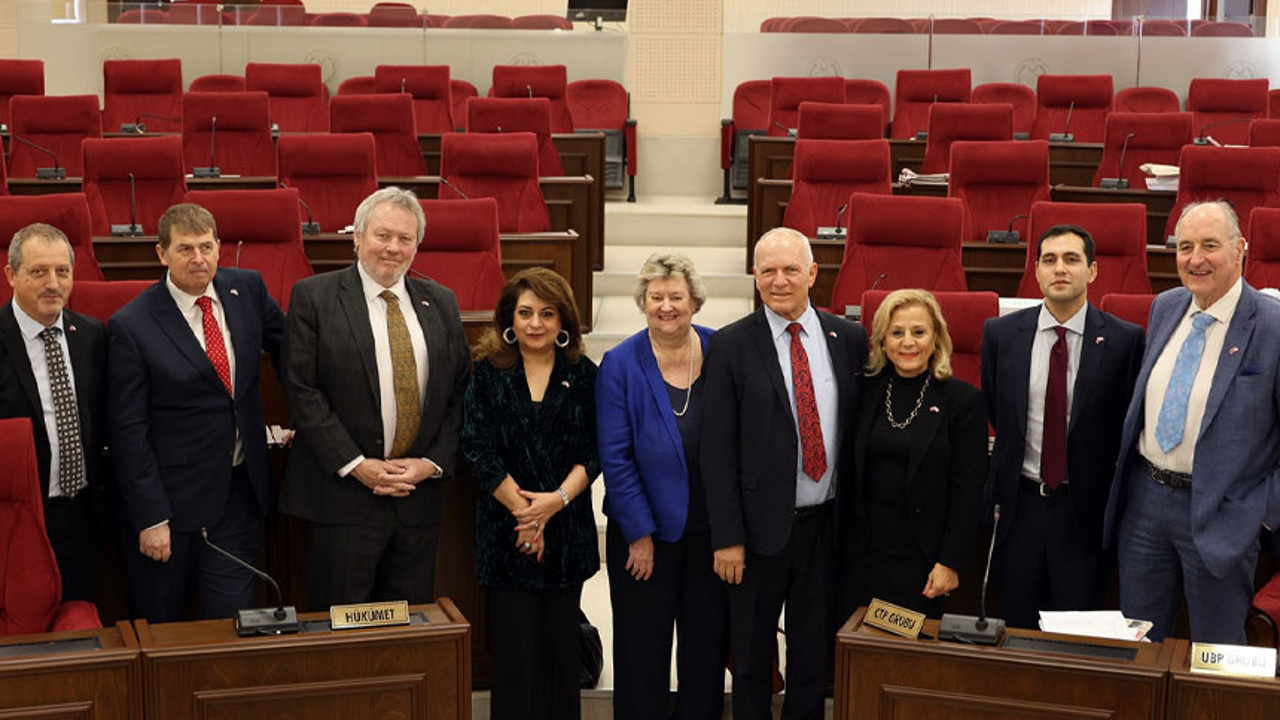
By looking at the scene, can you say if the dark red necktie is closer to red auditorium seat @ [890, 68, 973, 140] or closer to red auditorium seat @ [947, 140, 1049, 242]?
red auditorium seat @ [947, 140, 1049, 242]

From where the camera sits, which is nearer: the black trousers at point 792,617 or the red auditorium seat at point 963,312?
the black trousers at point 792,617

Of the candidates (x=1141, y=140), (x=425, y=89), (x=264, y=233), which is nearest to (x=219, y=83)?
(x=425, y=89)

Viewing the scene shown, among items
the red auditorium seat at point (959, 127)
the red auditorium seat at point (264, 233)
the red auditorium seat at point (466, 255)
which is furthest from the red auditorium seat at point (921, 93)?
the red auditorium seat at point (264, 233)

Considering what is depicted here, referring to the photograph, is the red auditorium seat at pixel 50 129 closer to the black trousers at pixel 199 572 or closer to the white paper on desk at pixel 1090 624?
the black trousers at pixel 199 572

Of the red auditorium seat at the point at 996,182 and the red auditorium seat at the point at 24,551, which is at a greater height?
the red auditorium seat at the point at 996,182

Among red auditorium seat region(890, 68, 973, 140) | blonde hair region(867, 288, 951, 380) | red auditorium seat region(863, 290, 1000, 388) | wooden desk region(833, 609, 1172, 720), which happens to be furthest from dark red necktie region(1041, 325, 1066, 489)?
red auditorium seat region(890, 68, 973, 140)

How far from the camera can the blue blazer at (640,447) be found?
117 inches

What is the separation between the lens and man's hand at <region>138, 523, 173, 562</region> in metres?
2.90

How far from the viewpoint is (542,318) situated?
296 cm

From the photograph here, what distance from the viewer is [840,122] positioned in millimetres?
7168

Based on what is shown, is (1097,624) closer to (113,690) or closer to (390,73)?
(113,690)

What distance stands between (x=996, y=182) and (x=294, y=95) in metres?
4.72

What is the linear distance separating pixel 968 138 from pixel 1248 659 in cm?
514

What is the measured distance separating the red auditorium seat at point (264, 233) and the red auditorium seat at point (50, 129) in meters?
2.71
